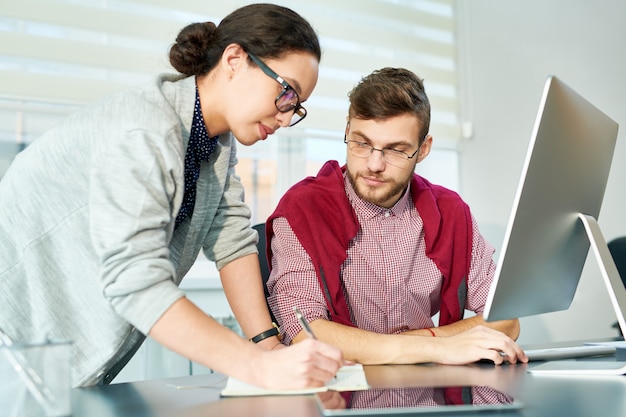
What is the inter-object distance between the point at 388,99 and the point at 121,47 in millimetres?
1225

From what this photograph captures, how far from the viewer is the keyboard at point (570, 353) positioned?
1404mm

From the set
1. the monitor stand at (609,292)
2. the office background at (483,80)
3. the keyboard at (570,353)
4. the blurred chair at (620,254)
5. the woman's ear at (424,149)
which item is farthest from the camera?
the office background at (483,80)

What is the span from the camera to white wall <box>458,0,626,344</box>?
3422mm

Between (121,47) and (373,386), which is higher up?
(121,47)

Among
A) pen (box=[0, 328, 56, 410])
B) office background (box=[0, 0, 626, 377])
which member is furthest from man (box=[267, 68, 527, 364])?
office background (box=[0, 0, 626, 377])

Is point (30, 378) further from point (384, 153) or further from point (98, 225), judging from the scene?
point (384, 153)

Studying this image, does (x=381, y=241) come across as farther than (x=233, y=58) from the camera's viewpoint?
Yes

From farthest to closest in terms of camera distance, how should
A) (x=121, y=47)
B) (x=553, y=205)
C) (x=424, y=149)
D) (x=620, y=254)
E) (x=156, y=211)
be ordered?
1. (x=620, y=254)
2. (x=121, y=47)
3. (x=424, y=149)
4. (x=553, y=205)
5. (x=156, y=211)

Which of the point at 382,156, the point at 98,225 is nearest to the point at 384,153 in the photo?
the point at 382,156

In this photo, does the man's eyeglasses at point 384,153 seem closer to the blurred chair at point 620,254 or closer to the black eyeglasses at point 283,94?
the black eyeglasses at point 283,94

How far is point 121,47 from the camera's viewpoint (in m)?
2.54

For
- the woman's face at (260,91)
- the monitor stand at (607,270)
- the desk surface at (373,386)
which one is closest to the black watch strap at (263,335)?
the desk surface at (373,386)

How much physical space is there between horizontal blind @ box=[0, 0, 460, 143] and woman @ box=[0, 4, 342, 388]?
76 cm

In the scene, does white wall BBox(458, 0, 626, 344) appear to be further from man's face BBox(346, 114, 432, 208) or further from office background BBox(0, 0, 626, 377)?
man's face BBox(346, 114, 432, 208)
